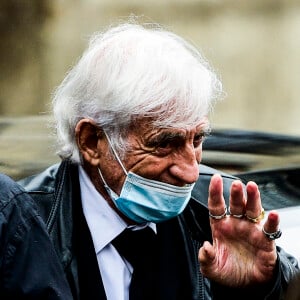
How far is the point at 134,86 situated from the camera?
2.97 meters

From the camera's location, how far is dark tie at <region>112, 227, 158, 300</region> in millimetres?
3008

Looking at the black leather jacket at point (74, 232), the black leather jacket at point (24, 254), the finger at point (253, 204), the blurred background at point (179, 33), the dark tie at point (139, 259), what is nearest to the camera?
the black leather jacket at point (24, 254)

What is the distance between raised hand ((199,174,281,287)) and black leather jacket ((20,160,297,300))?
41 mm

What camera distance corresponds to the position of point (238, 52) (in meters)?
4.84

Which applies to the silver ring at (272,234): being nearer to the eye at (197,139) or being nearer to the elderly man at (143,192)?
the elderly man at (143,192)

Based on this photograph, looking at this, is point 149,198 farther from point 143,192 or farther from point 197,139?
point 197,139

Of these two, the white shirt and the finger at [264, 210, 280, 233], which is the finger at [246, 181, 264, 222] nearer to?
the finger at [264, 210, 280, 233]

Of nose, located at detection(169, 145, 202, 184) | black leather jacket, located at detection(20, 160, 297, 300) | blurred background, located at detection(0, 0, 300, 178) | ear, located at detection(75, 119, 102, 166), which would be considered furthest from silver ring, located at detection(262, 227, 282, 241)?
blurred background, located at detection(0, 0, 300, 178)

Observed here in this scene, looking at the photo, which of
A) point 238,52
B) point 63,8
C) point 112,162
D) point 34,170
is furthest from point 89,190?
point 238,52

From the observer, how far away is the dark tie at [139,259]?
3008 mm

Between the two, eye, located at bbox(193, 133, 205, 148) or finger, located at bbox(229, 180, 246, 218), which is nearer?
finger, located at bbox(229, 180, 246, 218)

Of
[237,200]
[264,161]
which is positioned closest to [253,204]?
[237,200]

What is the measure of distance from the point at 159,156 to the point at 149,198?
130mm

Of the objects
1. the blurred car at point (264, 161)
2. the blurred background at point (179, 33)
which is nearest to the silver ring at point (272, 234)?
the blurred car at point (264, 161)
